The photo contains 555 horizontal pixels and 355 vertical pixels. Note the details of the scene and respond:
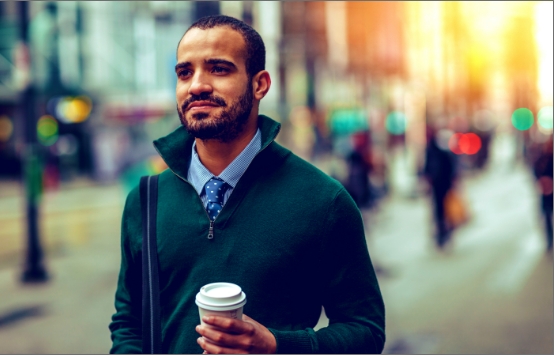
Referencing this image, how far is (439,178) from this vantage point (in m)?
10.7

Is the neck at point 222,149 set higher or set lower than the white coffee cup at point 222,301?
higher

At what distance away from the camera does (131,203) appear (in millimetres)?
1969

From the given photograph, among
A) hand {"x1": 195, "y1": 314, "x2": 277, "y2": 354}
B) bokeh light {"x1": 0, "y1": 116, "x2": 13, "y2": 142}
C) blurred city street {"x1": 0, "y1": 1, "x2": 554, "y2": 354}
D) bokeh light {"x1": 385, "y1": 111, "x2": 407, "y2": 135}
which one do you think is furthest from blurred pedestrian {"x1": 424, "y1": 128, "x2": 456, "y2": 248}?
bokeh light {"x1": 385, "y1": 111, "x2": 407, "y2": 135}

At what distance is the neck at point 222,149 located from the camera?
1.88 meters

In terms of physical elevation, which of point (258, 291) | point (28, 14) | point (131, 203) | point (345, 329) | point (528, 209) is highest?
point (28, 14)

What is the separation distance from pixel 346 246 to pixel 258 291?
28 cm

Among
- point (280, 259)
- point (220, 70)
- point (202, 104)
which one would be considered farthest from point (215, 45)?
point (280, 259)

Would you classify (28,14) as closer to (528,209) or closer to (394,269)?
(394,269)

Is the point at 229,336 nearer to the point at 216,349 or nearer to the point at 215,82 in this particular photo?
the point at 216,349

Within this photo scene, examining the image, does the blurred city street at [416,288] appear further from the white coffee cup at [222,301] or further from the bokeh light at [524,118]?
the bokeh light at [524,118]

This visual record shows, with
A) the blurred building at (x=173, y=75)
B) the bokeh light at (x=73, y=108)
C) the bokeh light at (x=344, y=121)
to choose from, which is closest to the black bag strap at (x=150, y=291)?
the blurred building at (x=173, y=75)

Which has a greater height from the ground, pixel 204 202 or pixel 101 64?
pixel 101 64

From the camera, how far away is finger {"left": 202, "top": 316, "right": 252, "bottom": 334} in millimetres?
1521

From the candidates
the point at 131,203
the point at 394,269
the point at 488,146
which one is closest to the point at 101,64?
the point at 488,146
